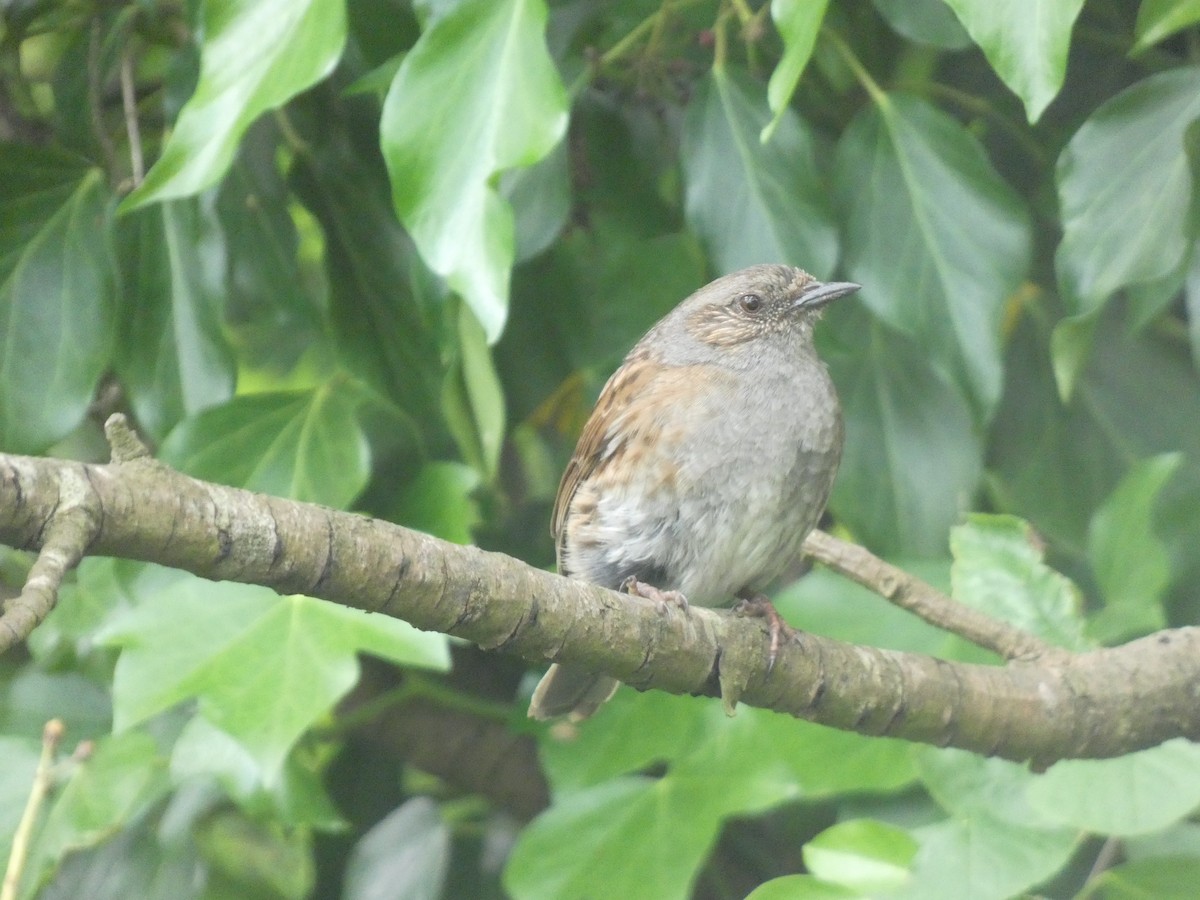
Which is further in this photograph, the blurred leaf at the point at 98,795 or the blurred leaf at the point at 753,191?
the blurred leaf at the point at 753,191

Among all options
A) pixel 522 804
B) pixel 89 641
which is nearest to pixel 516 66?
pixel 89 641

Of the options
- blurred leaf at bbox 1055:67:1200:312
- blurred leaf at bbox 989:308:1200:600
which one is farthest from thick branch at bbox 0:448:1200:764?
blurred leaf at bbox 989:308:1200:600

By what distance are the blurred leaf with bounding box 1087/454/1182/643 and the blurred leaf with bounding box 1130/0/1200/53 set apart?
3.06ft

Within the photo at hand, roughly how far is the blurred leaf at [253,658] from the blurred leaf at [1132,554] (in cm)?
155

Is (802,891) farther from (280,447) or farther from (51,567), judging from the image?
(280,447)

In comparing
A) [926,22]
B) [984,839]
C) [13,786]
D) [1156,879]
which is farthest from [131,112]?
[1156,879]

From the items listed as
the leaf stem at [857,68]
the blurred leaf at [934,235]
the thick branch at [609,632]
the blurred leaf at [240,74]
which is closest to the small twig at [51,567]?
the thick branch at [609,632]

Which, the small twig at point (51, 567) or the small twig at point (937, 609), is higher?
the small twig at point (51, 567)

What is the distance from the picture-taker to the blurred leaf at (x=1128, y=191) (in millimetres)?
2803

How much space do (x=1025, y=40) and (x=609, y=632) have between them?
3.89ft

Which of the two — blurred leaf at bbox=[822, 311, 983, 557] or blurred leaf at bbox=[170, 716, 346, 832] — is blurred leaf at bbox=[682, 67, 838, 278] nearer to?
blurred leaf at bbox=[822, 311, 983, 557]

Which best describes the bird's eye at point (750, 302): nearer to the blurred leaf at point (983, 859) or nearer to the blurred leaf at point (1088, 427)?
the blurred leaf at point (1088, 427)

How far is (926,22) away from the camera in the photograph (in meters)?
3.06

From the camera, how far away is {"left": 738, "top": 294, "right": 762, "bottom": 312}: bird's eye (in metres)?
3.56
